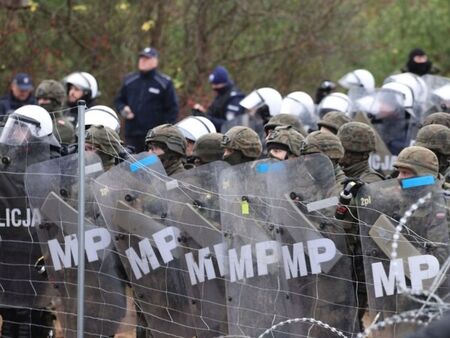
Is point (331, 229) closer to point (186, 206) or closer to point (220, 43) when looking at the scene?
point (186, 206)

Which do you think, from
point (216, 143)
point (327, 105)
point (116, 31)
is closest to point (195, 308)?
point (216, 143)

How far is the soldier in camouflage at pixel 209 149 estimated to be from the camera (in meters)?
9.85

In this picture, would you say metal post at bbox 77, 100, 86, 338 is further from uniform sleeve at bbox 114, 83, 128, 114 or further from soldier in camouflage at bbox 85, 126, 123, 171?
uniform sleeve at bbox 114, 83, 128, 114

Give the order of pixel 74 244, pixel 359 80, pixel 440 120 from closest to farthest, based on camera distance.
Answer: pixel 74 244 → pixel 440 120 → pixel 359 80

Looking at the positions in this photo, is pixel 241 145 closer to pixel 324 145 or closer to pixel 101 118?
pixel 324 145

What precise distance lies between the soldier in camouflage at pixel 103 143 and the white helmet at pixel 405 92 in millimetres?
5462

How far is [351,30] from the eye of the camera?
20.4 meters

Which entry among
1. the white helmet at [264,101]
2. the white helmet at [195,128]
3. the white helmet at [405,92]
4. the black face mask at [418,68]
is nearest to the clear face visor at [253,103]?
the white helmet at [264,101]

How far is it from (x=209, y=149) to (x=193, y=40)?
9.27 m

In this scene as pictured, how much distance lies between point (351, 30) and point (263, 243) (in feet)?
41.2

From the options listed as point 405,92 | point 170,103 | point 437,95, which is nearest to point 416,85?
point 437,95

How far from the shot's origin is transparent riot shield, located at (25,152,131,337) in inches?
340

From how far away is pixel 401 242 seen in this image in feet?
25.0

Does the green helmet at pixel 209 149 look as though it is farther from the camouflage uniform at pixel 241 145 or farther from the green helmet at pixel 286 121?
the green helmet at pixel 286 121
